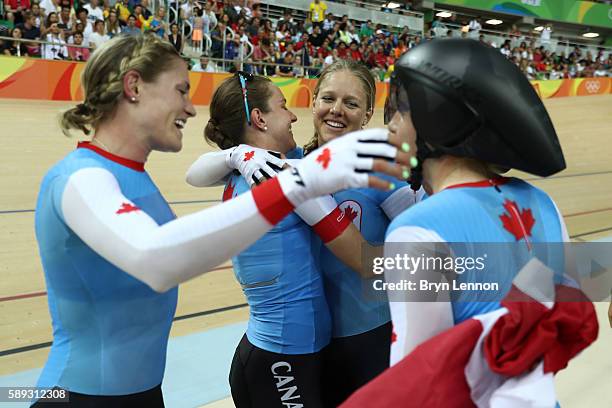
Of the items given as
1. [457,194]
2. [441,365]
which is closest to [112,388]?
[441,365]

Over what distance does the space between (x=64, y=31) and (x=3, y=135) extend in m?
3.63

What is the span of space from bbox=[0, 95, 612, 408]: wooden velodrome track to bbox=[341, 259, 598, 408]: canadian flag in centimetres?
127

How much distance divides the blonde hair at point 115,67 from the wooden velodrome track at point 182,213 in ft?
0.97

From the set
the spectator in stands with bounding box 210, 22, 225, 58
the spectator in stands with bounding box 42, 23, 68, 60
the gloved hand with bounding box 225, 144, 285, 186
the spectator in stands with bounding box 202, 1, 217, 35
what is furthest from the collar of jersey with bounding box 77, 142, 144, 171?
the spectator in stands with bounding box 202, 1, 217, 35

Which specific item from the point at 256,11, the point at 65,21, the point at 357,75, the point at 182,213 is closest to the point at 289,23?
the point at 256,11

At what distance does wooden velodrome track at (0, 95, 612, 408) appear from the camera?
143 inches

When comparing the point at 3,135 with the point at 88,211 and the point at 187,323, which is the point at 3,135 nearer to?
the point at 187,323

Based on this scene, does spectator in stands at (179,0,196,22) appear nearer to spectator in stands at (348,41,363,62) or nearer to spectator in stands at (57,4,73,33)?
spectator in stands at (57,4,73,33)

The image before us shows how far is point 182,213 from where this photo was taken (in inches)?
249

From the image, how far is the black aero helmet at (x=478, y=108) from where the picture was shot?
1196 millimetres

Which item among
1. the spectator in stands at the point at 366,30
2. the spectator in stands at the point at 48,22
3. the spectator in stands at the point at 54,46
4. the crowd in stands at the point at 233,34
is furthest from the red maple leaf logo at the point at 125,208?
the spectator in stands at the point at 366,30

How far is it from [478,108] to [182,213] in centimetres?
541

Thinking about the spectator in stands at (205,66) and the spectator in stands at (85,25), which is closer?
the spectator in stands at (85,25)

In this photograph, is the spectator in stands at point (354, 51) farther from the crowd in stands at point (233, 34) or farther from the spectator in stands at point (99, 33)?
the spectator in stands at point (99, 33)
